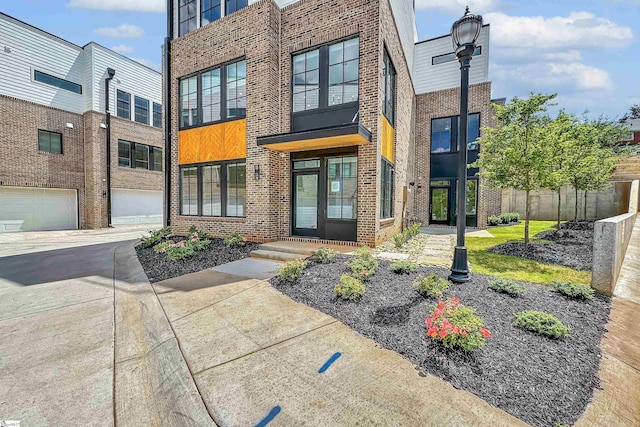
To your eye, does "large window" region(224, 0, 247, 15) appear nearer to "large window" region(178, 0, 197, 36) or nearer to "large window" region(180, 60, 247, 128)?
"large window" region(178, 0, 197, 36)

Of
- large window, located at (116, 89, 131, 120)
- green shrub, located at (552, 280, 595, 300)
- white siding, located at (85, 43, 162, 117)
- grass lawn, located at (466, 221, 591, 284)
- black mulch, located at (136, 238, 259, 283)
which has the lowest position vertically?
black mulch, located at (136, 238, 259, 283)

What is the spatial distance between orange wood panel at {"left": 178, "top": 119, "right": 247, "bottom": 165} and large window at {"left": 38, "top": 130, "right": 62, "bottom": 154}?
1174 centimetres

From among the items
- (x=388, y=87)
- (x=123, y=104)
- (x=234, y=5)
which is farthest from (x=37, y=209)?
(x=388, y=87)

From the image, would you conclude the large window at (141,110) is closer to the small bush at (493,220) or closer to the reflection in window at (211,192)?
the reflection in window at (211,192)

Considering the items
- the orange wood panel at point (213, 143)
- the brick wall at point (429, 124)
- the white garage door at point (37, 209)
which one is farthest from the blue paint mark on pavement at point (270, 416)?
the white garage door at point (37, 209)

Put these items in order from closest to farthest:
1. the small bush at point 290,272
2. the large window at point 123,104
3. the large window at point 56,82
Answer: the small bush at point 290,272 < the large window at point 56,82 < the large window at point 123,104

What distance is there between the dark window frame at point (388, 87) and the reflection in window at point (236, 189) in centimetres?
509

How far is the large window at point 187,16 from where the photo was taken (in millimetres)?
10746

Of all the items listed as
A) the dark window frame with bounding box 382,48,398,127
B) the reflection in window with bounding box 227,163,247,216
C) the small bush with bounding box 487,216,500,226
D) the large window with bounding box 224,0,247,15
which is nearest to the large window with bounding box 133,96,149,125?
the large window with bounding box 224,0,247,15

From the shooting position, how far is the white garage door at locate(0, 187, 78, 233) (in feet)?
48.4

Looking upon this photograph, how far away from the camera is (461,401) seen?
88.4 inches

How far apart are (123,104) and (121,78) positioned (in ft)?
5.52

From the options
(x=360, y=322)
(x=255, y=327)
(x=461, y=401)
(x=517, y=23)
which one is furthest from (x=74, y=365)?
(x=517, y=23)

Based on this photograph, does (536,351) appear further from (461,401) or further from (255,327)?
(255,327)
